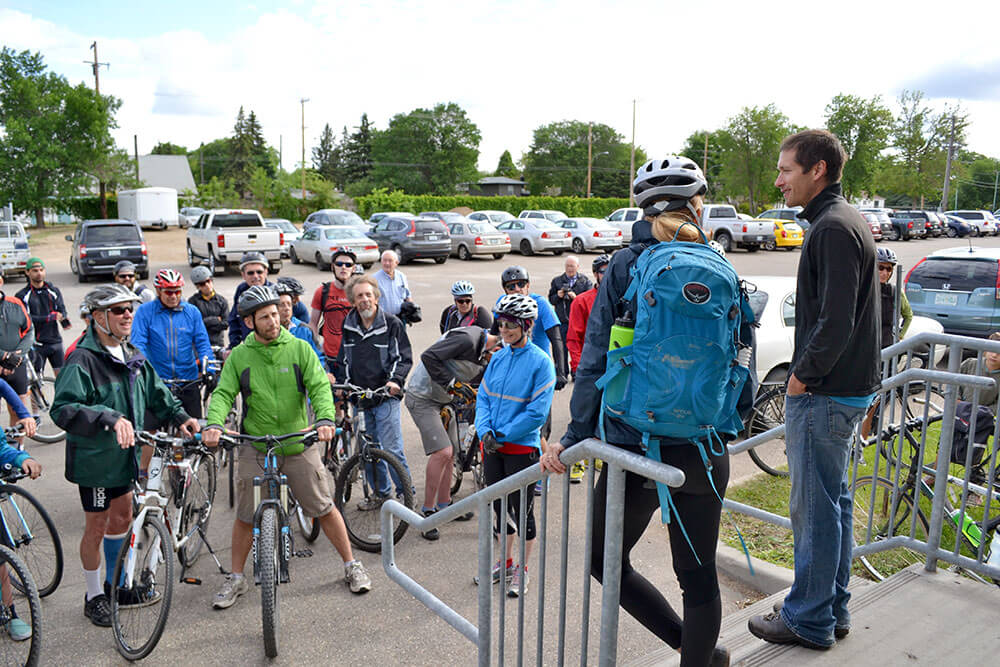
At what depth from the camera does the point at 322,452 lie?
675 centimetres

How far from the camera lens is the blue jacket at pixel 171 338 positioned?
668 cm

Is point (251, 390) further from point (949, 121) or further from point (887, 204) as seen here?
point (887, 204)

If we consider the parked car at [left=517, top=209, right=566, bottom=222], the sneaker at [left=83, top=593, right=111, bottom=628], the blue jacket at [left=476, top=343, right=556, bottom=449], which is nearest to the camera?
the sneaker at [left=83, top=593, right=111, bottom=628]

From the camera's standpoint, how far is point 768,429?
6.79 m

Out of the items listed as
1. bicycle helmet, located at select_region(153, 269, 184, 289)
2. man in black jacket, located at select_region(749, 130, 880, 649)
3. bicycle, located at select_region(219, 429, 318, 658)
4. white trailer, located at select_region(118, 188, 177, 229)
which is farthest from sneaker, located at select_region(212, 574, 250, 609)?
white trailer, located at select_region(118, 188, 177, 229)

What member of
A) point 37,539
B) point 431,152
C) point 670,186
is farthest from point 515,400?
point 431,152

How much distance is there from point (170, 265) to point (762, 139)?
137ft

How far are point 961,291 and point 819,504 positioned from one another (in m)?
10.4

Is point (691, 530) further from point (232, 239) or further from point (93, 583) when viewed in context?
point (232, 239)

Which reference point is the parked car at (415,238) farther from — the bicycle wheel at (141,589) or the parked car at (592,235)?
the bicycle wheel at (141,589)

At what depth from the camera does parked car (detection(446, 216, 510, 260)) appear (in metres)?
28.8

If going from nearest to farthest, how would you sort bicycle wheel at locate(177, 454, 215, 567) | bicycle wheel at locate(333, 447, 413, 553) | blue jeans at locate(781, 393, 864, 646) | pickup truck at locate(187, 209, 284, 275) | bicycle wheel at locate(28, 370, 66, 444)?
1. blue jeans at locate(781, 393, 864, 646)
2. bicycle wheel at locate(177, 454, 215, 567)
3. bicycle wheel at locate(333, 447, 413, 553)
4. bicycle wheel at locate(28, 370, 66, 444)
5. pickup truck at locate(187, 209, 284, 275)

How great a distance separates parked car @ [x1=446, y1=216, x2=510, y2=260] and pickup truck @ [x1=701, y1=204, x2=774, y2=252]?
8.70 meters

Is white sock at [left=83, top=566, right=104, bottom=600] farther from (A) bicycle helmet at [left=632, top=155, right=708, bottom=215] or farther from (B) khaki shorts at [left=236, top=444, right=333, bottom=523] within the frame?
(A) bicycle helmet at [left=632, top=155, right=708, bottom=215]
